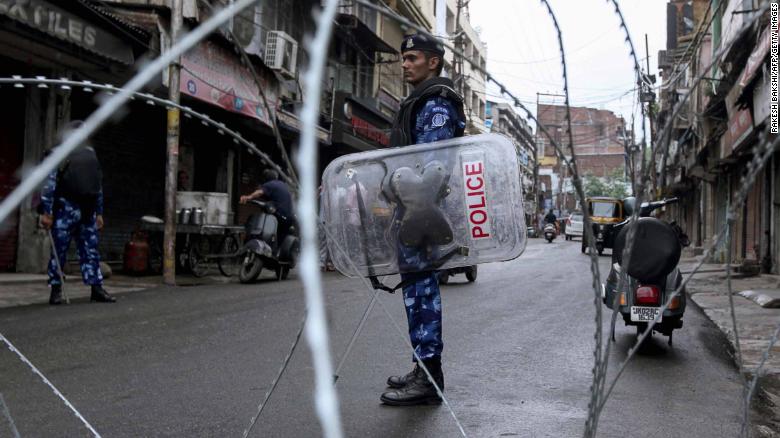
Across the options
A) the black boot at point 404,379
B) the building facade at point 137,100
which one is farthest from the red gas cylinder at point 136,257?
the black boot at point 404,379

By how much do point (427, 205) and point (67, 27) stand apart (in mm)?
7311

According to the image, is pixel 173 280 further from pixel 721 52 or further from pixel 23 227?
pixel 721 52

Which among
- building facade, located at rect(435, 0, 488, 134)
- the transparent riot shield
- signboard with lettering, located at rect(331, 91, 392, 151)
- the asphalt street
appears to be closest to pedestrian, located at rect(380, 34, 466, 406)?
the asphalt street

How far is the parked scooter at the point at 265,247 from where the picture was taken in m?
9.42

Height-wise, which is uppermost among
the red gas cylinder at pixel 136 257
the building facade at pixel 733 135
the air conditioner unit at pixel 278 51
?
the air conditioner unit at pixel 278 51

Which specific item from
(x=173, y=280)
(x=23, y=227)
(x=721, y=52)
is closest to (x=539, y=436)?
(x=721, y=52)

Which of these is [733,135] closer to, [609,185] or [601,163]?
[609,185]

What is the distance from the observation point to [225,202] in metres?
11.3

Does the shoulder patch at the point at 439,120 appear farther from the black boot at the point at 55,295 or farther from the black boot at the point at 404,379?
the black boot at the point at 55,295

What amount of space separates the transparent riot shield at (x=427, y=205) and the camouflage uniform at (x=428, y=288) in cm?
23

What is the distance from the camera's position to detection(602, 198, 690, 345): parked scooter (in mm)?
3535

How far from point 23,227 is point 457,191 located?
831 centimetres

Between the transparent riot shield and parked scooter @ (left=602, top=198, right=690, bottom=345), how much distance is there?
30.8 inches

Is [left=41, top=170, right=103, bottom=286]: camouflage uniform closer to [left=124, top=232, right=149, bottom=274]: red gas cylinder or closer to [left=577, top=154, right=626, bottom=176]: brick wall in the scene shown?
[left=124, top=232, right=149, bottom=274]: red gas cylinder
